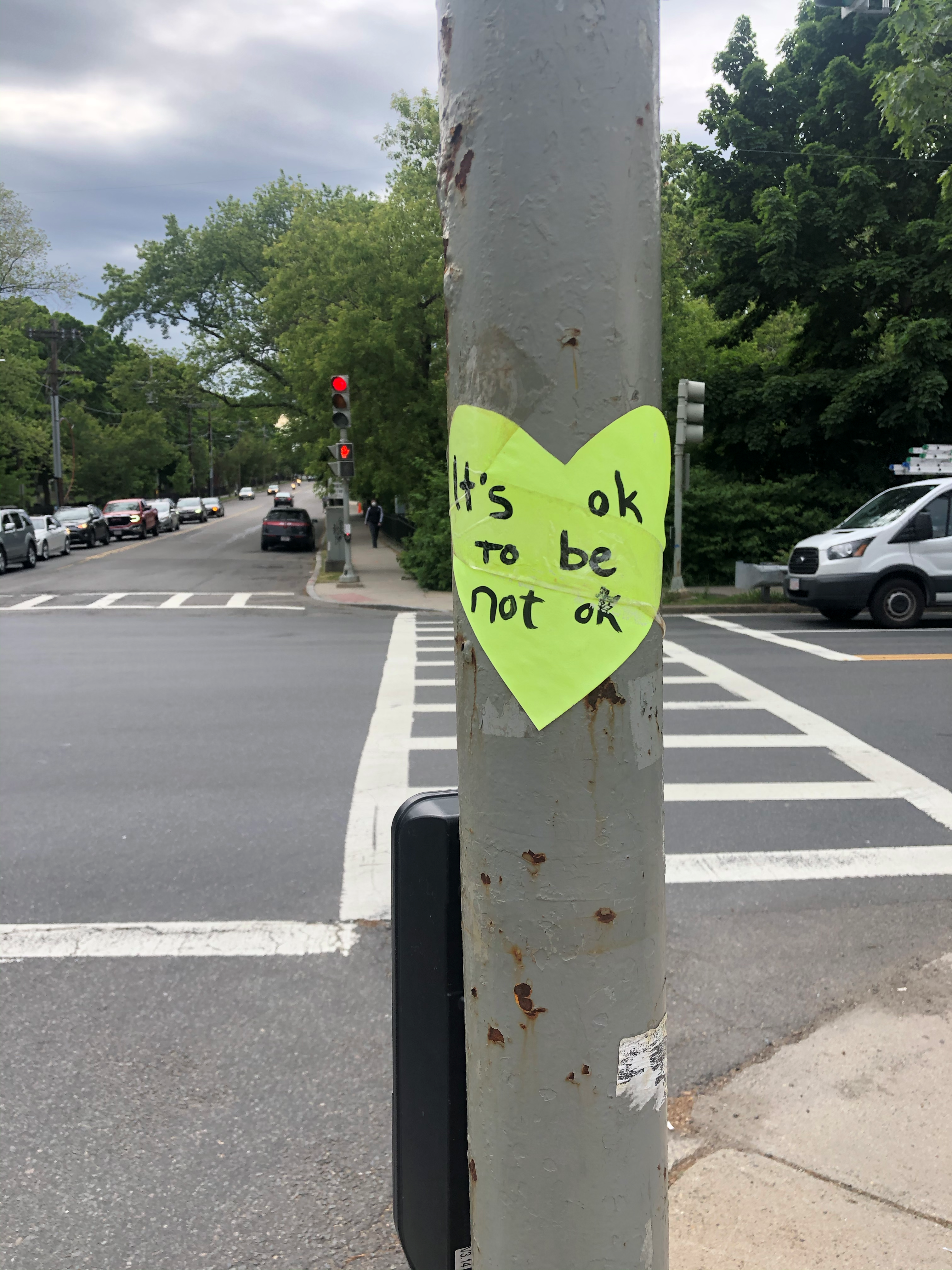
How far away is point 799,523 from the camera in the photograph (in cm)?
2253

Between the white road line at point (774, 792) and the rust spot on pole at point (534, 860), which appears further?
the white road line at point (774, 792)

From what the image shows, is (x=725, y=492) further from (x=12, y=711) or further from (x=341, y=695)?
(x=12, y=711)

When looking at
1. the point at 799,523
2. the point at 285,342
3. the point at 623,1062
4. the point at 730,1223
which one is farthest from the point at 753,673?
the point at 285,342

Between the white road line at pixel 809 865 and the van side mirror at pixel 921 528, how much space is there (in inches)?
438

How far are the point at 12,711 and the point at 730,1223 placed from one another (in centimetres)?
859

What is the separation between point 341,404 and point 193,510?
48159mm

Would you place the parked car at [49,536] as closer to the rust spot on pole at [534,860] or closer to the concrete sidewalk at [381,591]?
the concrete sidewalk at [381,591]

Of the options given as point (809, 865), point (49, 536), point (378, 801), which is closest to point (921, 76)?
point (809, 865)

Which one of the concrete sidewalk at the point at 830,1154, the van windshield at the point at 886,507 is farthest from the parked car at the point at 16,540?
the concrete sidewalk at the point at 830,1154

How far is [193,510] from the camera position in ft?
223

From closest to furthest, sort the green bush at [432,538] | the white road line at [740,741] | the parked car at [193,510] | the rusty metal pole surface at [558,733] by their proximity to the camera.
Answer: the rusty metal pole surface at [558,733] → the white road line at [740,741] → the green bush at [432,538] → the parked car at [193,510]

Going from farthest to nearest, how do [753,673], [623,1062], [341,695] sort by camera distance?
1. [753,673]
2. [341,695]
3. [623,1062]

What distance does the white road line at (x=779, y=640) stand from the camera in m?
12.8

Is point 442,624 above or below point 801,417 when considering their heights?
below
